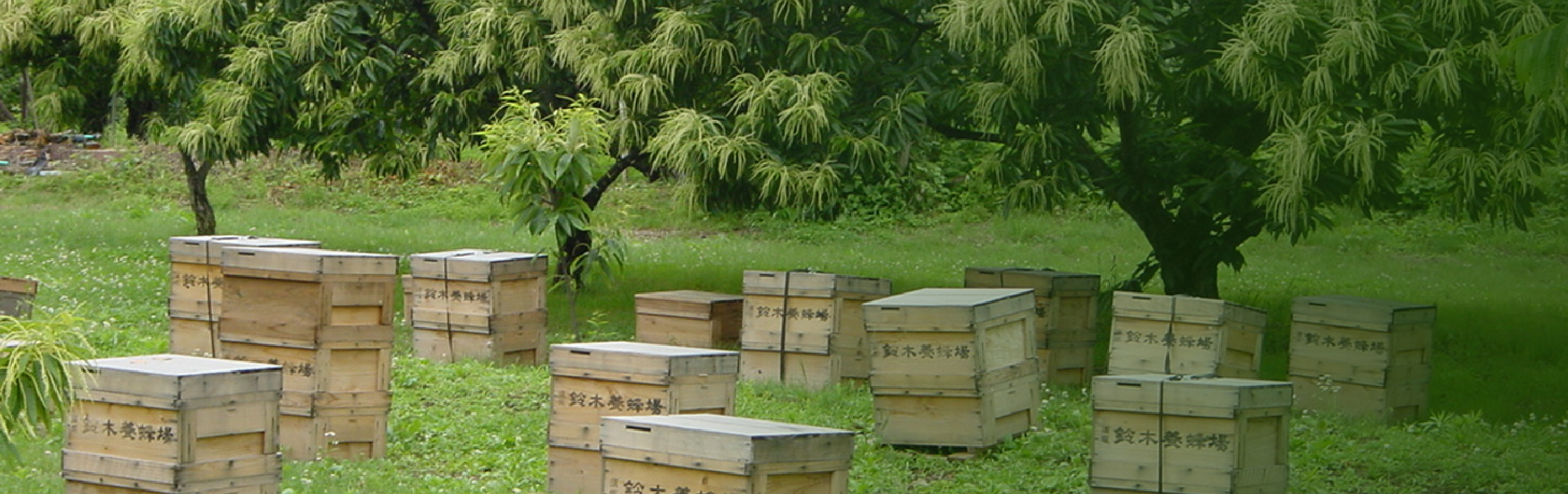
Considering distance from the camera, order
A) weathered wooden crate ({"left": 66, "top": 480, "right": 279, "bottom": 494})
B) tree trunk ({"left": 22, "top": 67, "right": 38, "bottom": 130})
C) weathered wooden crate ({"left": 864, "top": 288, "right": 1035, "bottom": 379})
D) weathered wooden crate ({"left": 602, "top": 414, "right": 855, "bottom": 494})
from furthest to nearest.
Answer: tree trunk ({"left": 22, "top": 67, "right": 38, "bottom": 130})
weathered wooden crate ({"left": 864, "top": 288, "right": 1035, "bottom": 379})
weathered wooden crate ({"left": 66, "top": 480, "right": 279, "bottom": 494})
weathered wooden crate ({"left": 602, "top": 414, "right": 855, "bottom": 494})

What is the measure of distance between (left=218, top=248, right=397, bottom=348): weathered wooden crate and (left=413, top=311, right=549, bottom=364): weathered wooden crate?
10.7 ft

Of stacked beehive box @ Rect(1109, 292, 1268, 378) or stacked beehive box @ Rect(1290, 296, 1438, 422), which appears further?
stacked beehive box @ Rect(1290, 296, 1438, 422)

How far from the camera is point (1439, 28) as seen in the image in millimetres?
10992

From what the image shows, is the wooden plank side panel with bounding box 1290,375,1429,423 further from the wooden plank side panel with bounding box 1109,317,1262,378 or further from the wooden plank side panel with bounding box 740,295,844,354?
the wooden plank side panel with bounding box 740,295,844,354

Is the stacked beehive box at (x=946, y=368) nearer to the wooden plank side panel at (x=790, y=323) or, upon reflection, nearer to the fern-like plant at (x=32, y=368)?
the wooden plank side panel at (x=790, y=323)

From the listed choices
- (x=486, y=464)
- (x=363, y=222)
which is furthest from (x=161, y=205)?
(x=486, y=464)

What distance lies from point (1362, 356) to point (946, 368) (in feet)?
12.1

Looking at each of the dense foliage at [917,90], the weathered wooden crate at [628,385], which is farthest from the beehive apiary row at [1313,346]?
the weathered wooden crate at [628,385]

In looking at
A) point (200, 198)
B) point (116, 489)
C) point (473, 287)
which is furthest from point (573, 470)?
point (200, 198)

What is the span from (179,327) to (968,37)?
606 cm

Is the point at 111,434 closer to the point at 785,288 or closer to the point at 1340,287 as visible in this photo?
the point at 785,288

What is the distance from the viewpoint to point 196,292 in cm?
1056

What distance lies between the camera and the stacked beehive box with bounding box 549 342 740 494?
765 cm

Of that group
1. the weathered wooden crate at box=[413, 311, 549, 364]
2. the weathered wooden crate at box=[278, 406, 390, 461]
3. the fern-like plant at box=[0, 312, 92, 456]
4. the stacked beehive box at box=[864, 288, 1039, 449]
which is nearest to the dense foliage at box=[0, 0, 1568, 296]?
the weathered wooden crate at box=[413, 311, 549, 364]
